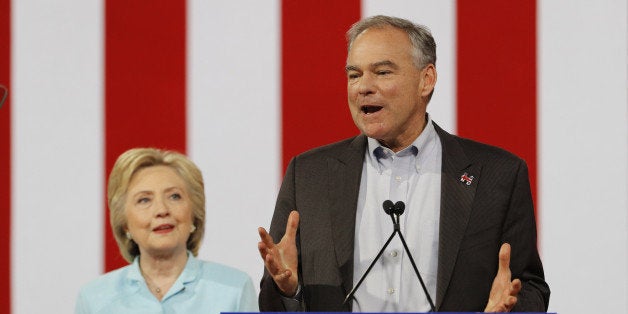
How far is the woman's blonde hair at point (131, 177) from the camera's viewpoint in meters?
1.96

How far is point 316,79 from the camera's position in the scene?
109 inches

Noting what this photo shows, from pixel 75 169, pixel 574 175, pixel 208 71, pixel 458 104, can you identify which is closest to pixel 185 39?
pixel 208 71

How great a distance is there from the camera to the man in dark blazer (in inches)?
78.4

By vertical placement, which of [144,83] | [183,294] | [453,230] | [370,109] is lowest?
[183,294]

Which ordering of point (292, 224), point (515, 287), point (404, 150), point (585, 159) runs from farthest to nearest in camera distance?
point (585, 159) → point (404, 150) → point (292, 224) → point (515, 287)

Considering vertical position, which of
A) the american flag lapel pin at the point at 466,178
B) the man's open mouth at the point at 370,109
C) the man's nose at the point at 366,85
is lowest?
the american flag lapel pin at the point at 466,178

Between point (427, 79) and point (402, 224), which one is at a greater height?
point (427, 79)

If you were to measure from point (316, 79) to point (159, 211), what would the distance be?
39.6 inches

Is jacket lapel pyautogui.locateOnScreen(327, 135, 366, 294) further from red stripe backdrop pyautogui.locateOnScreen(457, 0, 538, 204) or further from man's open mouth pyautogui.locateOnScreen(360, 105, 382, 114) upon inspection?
red stripe backdrop pyautogui.locateOnScreen(457, 0, 538, 204)

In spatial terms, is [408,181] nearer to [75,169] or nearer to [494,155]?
[494,155]

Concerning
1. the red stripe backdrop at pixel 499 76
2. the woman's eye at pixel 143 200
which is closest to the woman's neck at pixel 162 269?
the woman's eye at pixel 143 200

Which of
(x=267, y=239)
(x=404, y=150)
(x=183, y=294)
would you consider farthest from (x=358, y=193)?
(x=183, y=294)

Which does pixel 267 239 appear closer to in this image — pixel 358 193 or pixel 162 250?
pixel 162 250
